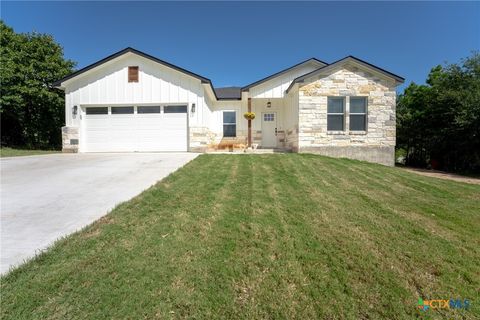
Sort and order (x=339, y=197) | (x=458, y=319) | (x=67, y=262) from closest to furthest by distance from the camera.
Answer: (x=458, y=319) → (x=67, y=262) → (x=339, y=197)

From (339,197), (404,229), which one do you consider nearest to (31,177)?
(339,197)

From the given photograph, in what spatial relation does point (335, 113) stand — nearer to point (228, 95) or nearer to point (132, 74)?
point (228, 95)

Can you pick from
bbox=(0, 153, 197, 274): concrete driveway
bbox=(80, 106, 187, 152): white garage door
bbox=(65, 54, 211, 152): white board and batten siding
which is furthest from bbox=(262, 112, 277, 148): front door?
bbox=(0, 153, 197, 274): concrete driveway

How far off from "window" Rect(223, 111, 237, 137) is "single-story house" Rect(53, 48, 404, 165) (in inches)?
2.3

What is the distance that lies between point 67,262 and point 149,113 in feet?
33.6

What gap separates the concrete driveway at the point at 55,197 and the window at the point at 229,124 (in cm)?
677

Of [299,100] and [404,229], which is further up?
[299,100]

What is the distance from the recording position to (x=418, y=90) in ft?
50.1

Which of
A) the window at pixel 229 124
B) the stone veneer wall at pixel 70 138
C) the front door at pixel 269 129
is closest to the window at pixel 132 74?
the stone veneer wall at pixel 70 138

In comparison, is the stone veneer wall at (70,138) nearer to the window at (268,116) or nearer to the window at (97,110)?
the window at (97,110)

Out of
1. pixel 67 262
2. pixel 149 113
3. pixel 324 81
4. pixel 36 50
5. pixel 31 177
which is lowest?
pixel 67 262

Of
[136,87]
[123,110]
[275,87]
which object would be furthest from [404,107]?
[123,110]

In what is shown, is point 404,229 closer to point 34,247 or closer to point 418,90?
point 34,247

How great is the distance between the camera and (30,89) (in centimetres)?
1566
